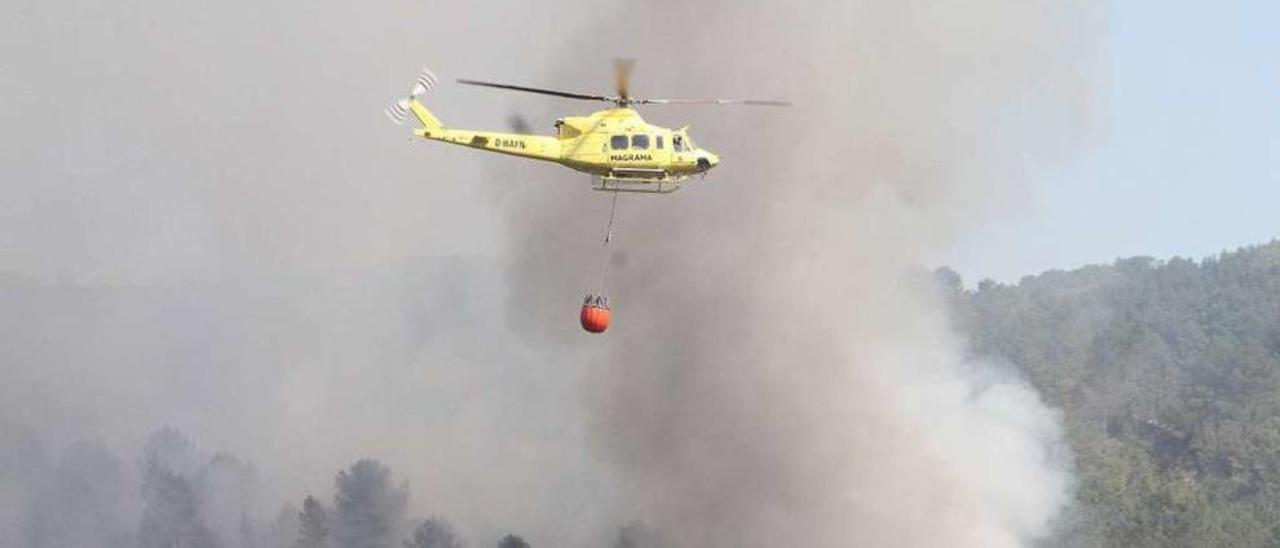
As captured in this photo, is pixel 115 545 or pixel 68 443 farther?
pixel 68 443

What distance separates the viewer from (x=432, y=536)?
2058 inches

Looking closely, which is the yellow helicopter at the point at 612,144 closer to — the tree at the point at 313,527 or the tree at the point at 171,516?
the tree at the point at 313,527

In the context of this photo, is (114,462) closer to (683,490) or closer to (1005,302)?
(683,490)

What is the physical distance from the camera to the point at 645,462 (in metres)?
50.9

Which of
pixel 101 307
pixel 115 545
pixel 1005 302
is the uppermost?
pixel 1005 302

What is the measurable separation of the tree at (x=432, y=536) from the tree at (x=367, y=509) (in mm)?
880

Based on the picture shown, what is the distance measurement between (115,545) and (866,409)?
78.4 feet

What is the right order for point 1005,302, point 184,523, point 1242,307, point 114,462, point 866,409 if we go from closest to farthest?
1. point 866,409
2. point 184,523
3. point 114,462
4. point 1005,302
5. point 1242,307

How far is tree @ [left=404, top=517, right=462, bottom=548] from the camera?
52.1 metres

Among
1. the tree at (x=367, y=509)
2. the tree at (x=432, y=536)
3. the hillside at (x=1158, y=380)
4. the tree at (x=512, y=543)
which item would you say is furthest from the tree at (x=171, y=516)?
the hillside at (x=1158, y=380)

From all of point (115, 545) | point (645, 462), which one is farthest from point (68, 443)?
point (645, 462)

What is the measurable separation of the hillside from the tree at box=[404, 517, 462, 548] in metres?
19.2

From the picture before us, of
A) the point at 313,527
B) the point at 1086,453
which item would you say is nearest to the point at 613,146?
the point at 313,527

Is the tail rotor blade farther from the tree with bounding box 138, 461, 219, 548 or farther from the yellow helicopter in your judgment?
the tree with bounding box 138, 461, 219, 548
